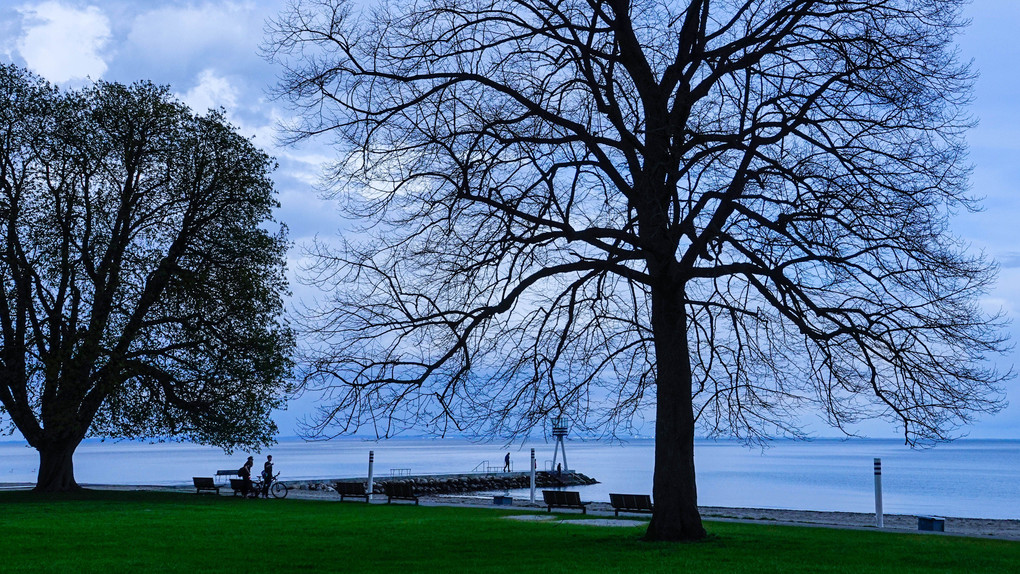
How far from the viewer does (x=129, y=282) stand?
107 feet

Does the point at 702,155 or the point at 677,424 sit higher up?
the point at 702,155

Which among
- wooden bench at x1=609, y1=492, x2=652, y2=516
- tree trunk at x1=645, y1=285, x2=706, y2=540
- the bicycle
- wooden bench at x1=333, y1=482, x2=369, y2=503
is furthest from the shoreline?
tree trunk at x1=645, y1=285, x2=706, y2=540

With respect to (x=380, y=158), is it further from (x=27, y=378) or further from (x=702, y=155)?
(x=27, y=378)

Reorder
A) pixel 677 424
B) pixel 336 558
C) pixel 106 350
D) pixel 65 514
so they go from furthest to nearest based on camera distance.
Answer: pixel 106 350 < pixel 65 514 < pixel 677 424 < pixel 336 558

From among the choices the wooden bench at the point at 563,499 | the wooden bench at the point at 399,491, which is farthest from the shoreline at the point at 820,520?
the wooden bench at the point at 399,491

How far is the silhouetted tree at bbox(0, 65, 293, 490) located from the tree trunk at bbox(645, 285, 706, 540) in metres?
18.5

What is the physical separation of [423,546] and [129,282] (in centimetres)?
2015

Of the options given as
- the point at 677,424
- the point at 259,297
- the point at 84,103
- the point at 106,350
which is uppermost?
the point at 84,103

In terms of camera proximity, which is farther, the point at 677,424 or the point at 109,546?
the point at 677,424

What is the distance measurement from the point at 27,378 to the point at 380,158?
20.8 metres

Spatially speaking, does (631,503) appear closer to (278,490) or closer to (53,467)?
(278,490)

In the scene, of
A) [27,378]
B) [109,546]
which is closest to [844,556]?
[109,546]

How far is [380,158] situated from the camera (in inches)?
646

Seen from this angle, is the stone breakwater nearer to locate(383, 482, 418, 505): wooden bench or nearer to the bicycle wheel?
the bicycle wheel
